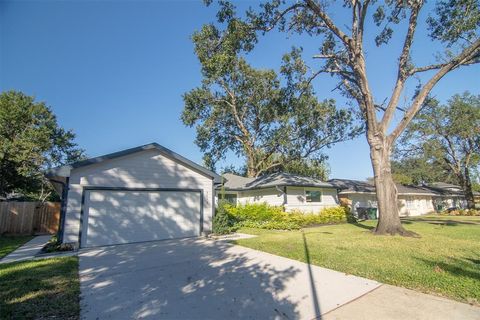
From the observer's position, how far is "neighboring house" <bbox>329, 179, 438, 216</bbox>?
25.6 meters

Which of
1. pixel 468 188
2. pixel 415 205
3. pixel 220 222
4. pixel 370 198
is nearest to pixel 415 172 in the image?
pixel 468 188

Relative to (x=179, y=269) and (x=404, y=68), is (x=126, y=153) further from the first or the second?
(x=404, y=68)

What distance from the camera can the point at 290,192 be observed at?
19359mm

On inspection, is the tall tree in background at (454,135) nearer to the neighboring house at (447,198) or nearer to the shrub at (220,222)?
the neighboring house at (447,198)

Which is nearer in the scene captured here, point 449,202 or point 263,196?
point 263,196

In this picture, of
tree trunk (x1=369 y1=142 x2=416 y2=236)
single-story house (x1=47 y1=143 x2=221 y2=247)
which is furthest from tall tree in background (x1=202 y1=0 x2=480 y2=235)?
single-story house (x1=47 y1=143 x2=221 y2=247)

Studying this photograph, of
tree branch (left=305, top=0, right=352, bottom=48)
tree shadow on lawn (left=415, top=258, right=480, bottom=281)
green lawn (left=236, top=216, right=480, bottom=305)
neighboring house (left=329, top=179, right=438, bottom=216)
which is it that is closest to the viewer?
green lawn (left=236, top=216, right=480, bottom=305)

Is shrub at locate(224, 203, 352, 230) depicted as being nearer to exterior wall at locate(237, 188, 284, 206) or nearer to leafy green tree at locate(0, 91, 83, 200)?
exterior wall at locate(237, 188, 284, 206)

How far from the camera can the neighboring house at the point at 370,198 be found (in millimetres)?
25608

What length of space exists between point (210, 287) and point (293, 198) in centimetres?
1472

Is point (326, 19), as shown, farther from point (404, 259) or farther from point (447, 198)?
point (447, 198)

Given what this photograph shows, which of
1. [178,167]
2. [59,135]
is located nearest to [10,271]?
[178,167]

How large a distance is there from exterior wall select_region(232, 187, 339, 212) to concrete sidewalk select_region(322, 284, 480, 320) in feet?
46.4

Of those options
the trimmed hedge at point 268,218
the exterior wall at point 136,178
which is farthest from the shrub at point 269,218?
the exterior wall at point 136,178
